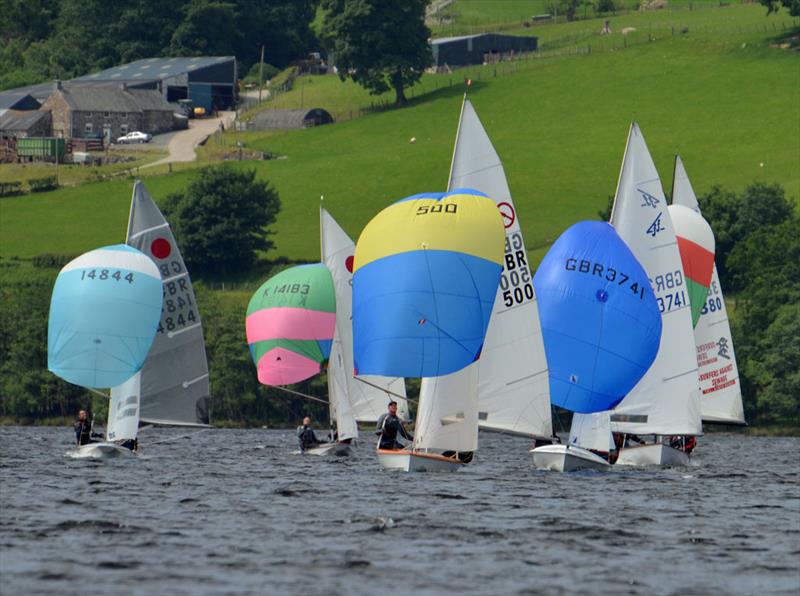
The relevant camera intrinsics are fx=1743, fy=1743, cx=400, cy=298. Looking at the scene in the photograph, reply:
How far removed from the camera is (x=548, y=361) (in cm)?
5100

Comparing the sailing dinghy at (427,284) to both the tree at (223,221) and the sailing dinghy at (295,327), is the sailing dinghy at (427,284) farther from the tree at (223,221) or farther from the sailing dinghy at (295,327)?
the tree at (223,221)

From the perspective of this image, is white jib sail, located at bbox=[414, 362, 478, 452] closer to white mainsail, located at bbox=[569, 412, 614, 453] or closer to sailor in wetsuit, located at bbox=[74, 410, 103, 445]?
white mainsail, located at bbox=[569, 412, 614, 453]

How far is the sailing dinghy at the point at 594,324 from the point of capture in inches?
1975

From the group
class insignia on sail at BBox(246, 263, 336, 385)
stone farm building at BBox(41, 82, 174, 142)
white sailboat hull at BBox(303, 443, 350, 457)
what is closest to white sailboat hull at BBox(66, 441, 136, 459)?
white sailboat hull at BBox(303, 443, 350, 457)

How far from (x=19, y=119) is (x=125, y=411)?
471 feet

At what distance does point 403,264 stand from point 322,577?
16.5m

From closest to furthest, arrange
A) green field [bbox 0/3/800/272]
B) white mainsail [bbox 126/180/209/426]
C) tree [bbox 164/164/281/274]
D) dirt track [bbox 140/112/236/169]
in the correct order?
white mainsail [bbox 126/180/209/426]
tree [bbox 164/164/281/274]
green field [bbox 0/3/800/272]
dirt track [bbox 140/112/236/169]

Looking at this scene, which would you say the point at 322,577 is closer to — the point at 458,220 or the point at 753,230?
the point at 458,220

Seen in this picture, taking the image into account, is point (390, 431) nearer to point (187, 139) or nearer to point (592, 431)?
point (592, 431)

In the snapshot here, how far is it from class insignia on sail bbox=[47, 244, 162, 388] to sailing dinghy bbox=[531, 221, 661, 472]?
1233 cm

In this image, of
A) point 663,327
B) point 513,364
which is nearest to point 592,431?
point 513,364

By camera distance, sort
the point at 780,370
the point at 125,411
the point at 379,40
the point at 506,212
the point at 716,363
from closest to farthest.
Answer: the point at 506,212, the point at 125,411, the point at 716,363, the point at 780,370, the point at 379,40

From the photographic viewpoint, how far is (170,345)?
2190 inches

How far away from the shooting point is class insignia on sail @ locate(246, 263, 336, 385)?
65.2 meters
